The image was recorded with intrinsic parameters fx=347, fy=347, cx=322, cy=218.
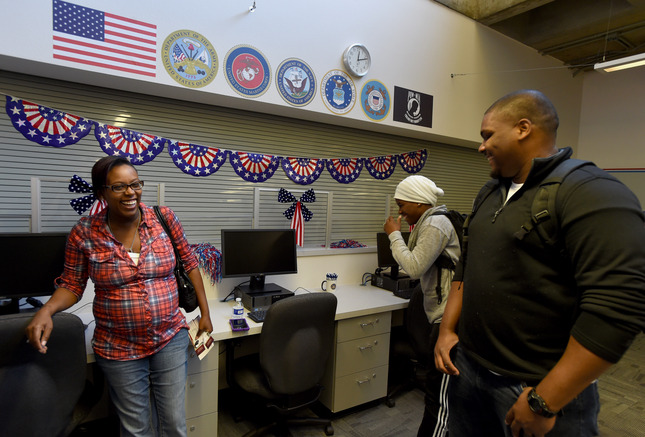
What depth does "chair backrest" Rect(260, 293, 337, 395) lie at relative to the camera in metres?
1.83

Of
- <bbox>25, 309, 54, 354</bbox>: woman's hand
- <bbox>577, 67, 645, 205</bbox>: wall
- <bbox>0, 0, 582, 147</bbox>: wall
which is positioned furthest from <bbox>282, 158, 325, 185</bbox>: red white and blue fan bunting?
<bbox>577, 67, 645, 205</bbox>: wall

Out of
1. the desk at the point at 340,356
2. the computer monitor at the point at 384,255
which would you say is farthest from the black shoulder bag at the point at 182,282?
the computer monitor at the point at 384,255

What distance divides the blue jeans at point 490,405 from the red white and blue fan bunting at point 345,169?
219 cm

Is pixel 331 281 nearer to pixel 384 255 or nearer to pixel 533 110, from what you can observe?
pixel 384 255

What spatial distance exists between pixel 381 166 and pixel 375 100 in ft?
2.30

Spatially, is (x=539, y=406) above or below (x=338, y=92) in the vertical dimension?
below

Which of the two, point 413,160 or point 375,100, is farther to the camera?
point 413,160

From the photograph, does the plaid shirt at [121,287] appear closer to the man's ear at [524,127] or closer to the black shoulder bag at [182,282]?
the black shoulder bag at [182,282]

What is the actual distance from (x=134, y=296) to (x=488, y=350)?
1325 mm

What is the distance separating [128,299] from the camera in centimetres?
141

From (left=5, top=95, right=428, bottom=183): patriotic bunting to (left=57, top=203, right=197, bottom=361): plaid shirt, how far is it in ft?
2.54

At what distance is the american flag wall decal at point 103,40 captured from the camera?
1852 millimetres

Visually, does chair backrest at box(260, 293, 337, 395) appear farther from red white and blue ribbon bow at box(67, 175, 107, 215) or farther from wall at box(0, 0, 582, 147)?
wall at box(0, 0, 582, 147)

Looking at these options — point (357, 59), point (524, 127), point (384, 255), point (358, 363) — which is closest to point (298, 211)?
point (384, 255)
